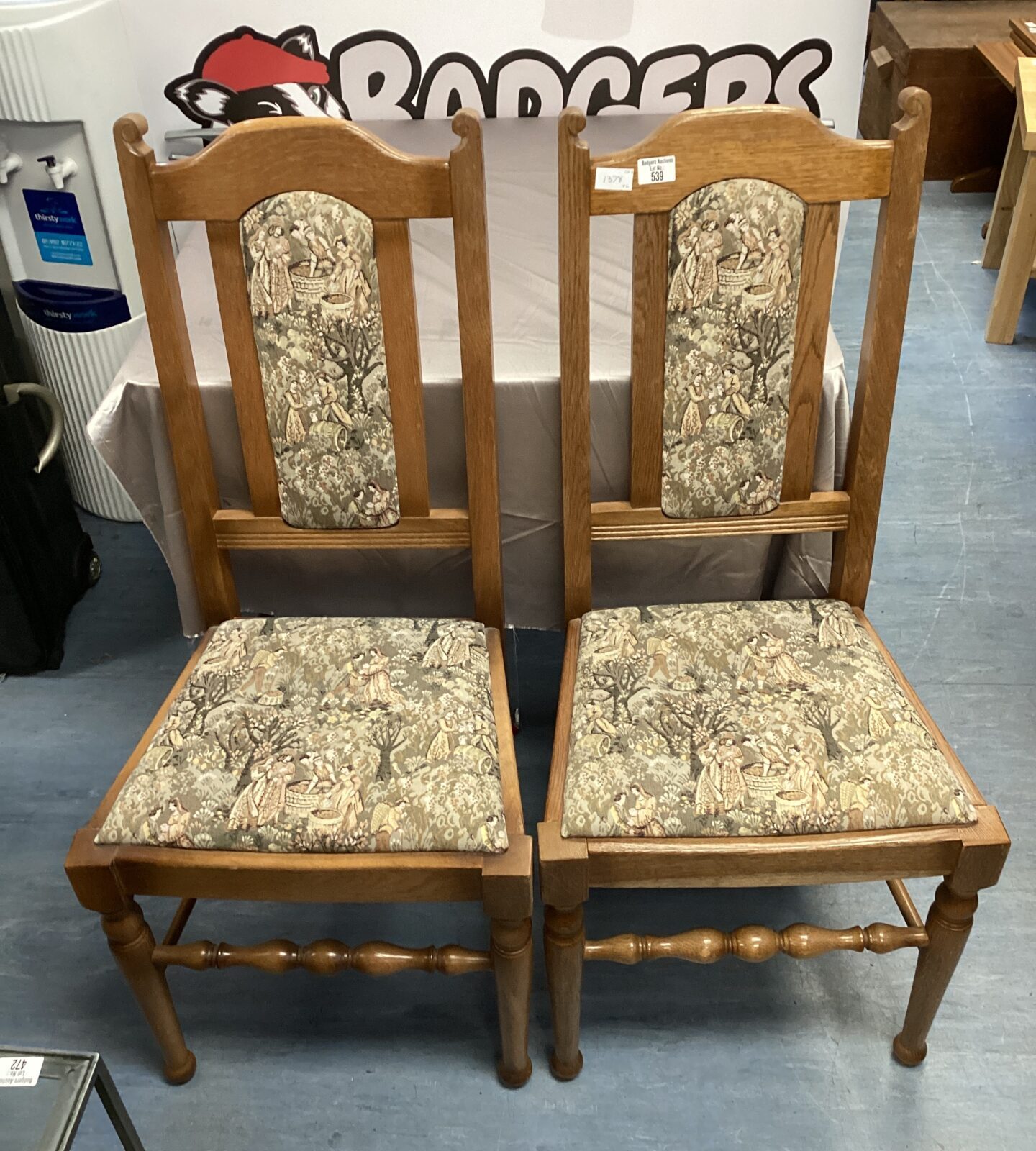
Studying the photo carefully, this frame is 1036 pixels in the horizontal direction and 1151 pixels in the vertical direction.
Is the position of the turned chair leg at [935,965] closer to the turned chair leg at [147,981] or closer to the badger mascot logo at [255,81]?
the turned chair leg at [147,981]

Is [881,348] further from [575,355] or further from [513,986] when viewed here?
[513,986]

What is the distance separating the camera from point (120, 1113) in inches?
42.8

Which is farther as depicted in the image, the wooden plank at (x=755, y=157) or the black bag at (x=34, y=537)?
the black bag at (x=34, y=537)

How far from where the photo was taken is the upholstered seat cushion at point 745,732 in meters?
1.17

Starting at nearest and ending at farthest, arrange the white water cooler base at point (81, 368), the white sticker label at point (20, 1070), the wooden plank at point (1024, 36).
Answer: the white sticker label at point (20, 1070) → the white water cooler base at point (81, 368) → the wooden plank at point (1024, 36)

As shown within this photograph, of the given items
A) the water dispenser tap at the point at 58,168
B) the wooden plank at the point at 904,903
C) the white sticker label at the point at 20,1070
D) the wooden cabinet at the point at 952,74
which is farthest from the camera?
the wooden cabinet at the point at 952,74

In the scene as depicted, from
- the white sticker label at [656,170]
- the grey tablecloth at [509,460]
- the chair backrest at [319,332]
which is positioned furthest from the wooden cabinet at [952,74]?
the chair backrest at [319,332]

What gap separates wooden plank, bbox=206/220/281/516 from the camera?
1.26 metres

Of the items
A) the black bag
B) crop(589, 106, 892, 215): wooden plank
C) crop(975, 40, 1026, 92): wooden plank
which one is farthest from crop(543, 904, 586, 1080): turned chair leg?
crop(975, 40, 1026, 92): wooden plank

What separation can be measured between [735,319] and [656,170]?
195 mm

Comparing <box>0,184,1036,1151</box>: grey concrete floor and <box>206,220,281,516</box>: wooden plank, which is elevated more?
<box>206,220,281,516</box>: wooden plank

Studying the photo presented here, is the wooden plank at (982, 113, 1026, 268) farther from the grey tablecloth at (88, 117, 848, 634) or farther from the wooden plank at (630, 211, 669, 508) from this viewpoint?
the wooden plank at (630, 211, 669, 508)

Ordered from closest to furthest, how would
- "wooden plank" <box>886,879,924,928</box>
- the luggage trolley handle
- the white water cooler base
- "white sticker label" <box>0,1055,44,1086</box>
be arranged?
1. "white sticker label" <box>0,1055,44,1086</box>
2. "wooden plank" <box>886,879,924,928</box>
3. the luggage trolley handle
4. the white water cooler base

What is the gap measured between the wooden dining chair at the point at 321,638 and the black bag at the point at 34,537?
2.10 feet
